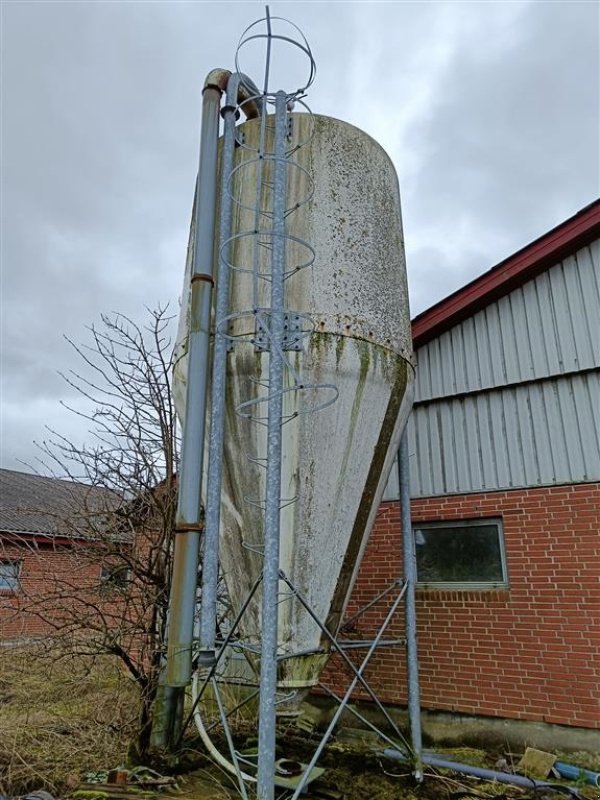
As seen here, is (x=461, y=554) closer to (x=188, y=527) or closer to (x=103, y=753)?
(x=188, y=527)

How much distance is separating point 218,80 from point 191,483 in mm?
3472

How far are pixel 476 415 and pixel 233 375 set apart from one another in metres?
3.36

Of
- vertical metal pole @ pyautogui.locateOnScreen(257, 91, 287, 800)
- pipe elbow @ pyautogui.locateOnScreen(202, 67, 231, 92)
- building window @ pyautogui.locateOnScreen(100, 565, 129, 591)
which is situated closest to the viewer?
vertical metal pole @ pyautogui.locateOnScreen(257, 91, 287, 800)

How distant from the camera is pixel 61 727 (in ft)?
19.1

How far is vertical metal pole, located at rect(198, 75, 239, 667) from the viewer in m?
3.92

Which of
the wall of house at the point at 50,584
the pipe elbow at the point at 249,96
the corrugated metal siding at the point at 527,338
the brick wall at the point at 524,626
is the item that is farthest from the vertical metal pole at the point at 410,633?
the pipe elbow at the point at 249,96

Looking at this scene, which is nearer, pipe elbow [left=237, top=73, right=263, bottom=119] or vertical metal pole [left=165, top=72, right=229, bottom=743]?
vertical metal pole [left=165, top=72, right=229, bottom=743]

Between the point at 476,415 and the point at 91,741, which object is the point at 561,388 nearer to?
the point at 476,415

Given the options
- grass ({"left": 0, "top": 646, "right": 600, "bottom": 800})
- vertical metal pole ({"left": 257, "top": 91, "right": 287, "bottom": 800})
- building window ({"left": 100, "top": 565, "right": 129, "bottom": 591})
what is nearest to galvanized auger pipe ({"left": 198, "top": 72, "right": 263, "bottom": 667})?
vertical metal pole ({"left": 257, "top": 91, "right": 287, "bottom": 800})

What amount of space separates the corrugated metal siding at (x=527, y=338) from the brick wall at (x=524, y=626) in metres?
1.27

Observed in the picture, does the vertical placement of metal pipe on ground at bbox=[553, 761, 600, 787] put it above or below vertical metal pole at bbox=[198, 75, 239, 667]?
below

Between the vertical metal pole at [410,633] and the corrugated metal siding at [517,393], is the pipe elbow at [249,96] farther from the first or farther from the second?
the corrugated metal siding at [517,393]

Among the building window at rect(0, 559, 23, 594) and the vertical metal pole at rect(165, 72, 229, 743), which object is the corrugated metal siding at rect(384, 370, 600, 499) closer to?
the vertical metal pole at rect(165, 72, 229, 743)

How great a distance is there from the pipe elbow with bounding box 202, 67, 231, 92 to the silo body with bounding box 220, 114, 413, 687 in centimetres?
47
